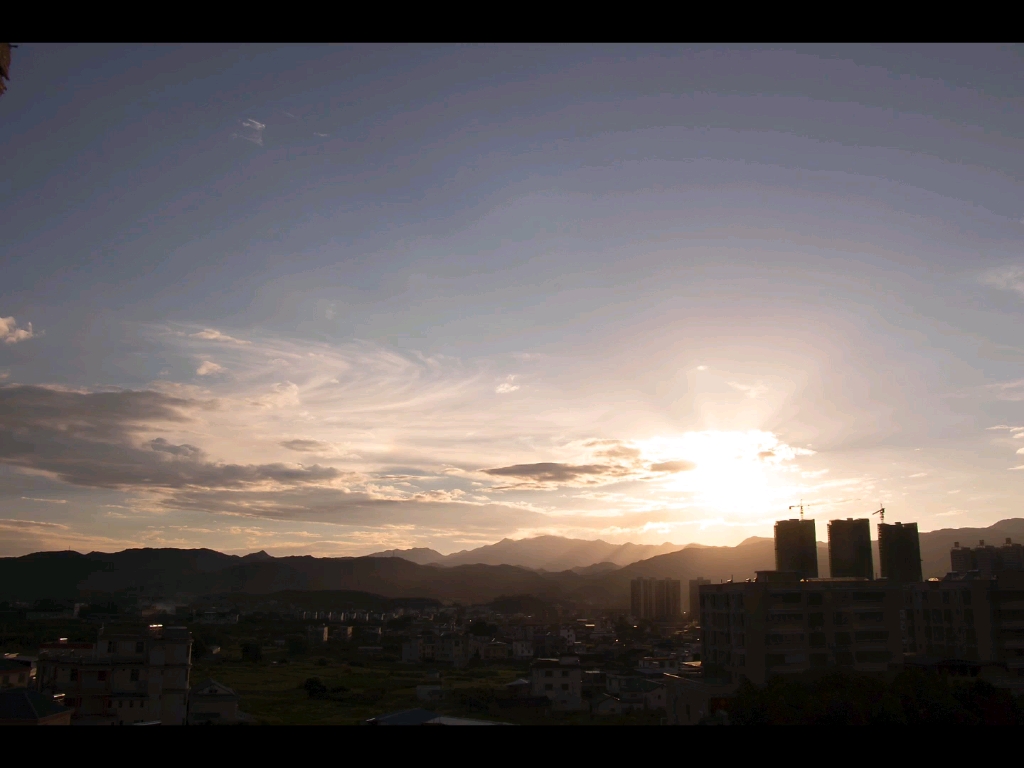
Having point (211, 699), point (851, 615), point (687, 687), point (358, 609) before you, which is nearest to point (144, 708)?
point (211, 699)

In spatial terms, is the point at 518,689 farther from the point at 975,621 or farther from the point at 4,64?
the point at 4,64

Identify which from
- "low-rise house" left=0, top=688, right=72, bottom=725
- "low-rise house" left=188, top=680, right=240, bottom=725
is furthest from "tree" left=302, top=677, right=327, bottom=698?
"low-rise house" left=0, top=688, right=72, bottom=725

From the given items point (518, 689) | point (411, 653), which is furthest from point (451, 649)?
point (518, 689)

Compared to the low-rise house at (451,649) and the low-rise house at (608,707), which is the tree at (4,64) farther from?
the low-rise house at (451,649)

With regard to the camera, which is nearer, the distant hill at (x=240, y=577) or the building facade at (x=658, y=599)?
the building facade at (x=658, y=599)

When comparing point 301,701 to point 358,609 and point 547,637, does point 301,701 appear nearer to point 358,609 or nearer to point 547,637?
point 547,637

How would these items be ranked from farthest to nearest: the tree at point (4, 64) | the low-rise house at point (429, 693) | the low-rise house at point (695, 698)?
1. the low-rise house at point (429, 693)
2. the low-rise house at point (695, 698)
3. the tree at point (4, 64)

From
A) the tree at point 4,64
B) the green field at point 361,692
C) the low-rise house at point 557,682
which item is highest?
the tree at point 4,64

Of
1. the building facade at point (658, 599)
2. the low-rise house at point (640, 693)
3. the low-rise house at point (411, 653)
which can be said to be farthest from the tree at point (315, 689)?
the building facade at point (658, 599)
